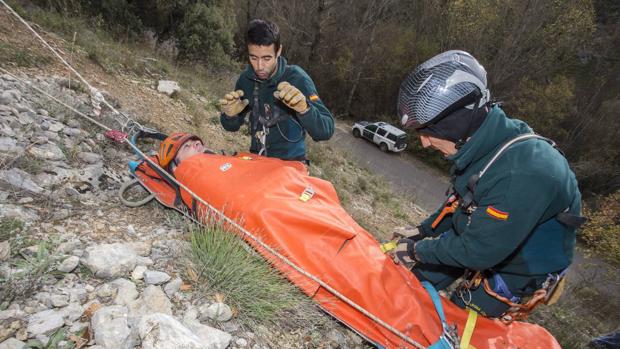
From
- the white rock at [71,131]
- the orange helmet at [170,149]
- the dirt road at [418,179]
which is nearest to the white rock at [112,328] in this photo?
the orange helmet at [170,149]

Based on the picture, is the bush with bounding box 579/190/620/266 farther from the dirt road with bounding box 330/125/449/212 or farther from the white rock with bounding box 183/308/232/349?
the white rock with bounding box 183/308/232/349

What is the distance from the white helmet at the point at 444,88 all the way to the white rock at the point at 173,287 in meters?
1.55

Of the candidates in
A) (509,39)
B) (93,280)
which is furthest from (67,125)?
(509,39)

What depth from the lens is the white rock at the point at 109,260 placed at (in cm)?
174

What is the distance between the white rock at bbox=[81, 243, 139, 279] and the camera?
1.74m

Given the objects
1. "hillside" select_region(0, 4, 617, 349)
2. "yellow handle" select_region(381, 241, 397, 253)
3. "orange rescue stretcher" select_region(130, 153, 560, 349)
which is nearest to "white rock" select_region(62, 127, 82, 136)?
"hillside" select_region(0, 4, 617, 349)

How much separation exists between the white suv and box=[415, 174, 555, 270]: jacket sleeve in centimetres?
1849

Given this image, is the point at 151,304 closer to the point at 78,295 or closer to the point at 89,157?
the point at 78,295

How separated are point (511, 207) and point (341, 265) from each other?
97cm

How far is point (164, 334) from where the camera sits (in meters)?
1.43

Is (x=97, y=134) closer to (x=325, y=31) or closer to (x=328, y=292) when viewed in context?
(x=328, y=292)

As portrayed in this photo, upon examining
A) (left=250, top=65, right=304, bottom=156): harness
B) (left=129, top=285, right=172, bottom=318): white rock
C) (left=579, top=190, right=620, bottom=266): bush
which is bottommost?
(left=579, top=190, right=620, bottom=266): bush

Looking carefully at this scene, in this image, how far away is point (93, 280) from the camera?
173cm

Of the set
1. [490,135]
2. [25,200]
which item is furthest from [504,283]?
[25,200]
